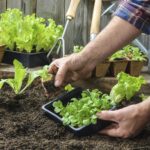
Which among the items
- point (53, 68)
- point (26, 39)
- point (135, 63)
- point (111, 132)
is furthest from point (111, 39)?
point (26, 39)

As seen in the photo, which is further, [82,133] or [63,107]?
[63,107]

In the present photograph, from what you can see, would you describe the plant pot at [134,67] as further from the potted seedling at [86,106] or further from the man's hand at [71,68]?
the man's hand at [71,68]

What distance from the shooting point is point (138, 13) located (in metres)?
1.56

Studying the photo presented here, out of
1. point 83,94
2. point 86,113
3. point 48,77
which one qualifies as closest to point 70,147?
point 86,113

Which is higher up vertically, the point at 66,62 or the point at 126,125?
the point at 66,62

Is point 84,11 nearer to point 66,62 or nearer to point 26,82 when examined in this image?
point 26,82

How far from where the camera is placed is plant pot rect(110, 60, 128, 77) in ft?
7.22

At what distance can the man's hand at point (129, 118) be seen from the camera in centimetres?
137

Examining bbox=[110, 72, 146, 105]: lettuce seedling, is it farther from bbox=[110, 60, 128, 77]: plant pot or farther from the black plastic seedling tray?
bbox=[110, 60, 128, 77]: plant pot

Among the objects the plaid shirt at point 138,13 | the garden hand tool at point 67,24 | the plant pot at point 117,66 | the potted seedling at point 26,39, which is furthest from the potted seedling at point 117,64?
the plaid shirt at point 138,13

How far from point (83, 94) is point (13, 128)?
283 millimetres

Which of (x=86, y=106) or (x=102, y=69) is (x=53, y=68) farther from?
(x=102, y=69)

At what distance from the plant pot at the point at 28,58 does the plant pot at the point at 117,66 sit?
16.7 inches

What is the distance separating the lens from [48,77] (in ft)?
5.74
